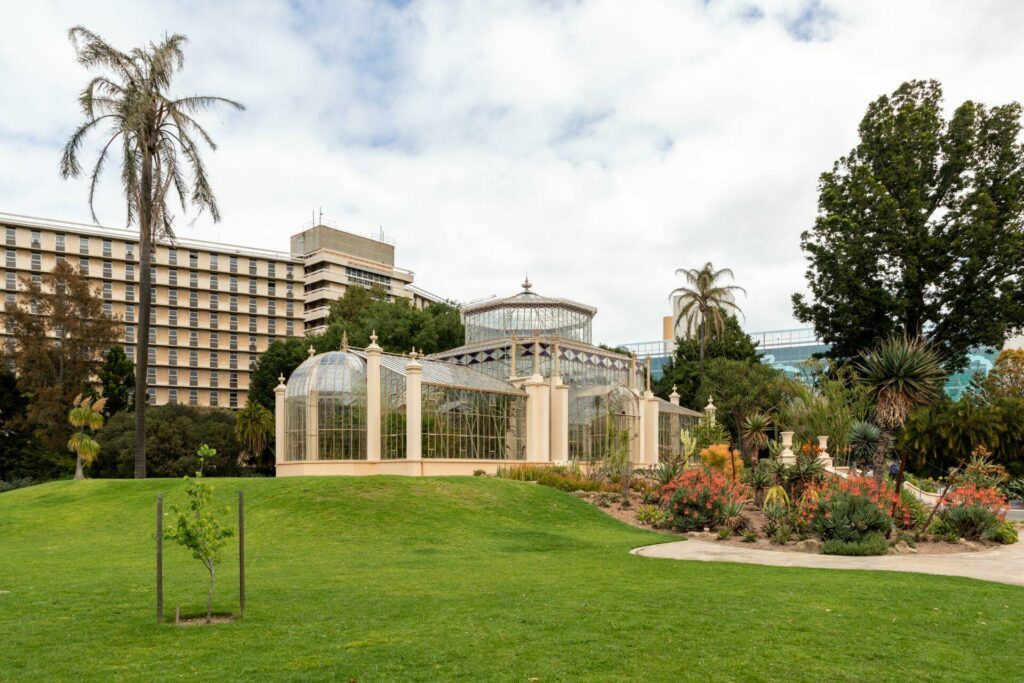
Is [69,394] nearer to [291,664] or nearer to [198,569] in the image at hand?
[198,569]

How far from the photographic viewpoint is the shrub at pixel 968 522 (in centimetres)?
1720

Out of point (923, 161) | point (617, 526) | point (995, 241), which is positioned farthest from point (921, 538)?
point (923, 161)

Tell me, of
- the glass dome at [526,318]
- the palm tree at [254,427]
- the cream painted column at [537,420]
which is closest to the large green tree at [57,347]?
the palm tree at [254,427]

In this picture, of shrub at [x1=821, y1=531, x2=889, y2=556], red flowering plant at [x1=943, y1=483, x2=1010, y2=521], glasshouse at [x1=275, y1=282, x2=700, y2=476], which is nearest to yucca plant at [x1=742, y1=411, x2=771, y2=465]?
glasshouse at [x1=275, y1=282, x2=700, y2=476]

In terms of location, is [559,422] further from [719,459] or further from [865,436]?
[865,436]

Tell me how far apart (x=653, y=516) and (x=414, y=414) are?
32.7ft

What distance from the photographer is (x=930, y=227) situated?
35.4 m

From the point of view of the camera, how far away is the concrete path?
12.8 m

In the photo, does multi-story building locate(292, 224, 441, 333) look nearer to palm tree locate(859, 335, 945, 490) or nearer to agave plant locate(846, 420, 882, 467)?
agave plant locate(846, 420, 882, 467)

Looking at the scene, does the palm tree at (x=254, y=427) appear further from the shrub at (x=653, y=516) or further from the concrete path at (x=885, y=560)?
the concrete path at (x=885, y=560)

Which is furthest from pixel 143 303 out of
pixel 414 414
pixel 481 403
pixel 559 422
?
pixel 559 422

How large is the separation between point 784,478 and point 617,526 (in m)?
4.67

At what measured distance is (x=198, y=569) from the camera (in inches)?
519

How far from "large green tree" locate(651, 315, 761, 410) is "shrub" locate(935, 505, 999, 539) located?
32.8m
